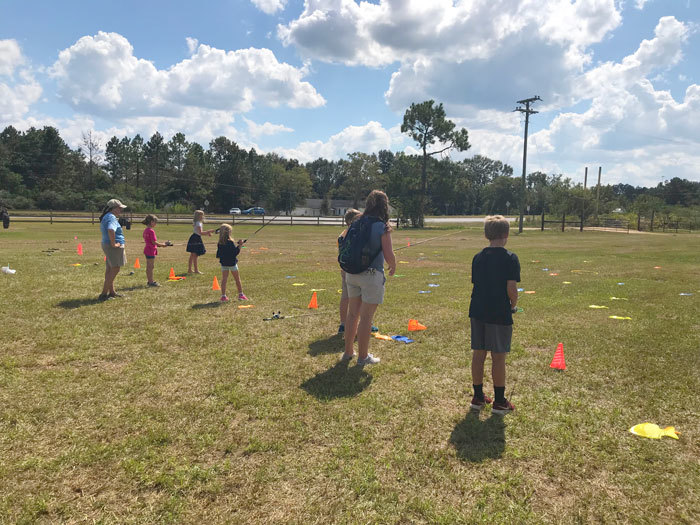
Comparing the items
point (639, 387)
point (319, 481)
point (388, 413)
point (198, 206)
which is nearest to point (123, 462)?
point (319, 481)

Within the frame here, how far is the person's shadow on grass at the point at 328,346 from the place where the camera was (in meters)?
5.91

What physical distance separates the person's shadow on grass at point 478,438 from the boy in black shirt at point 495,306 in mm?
206

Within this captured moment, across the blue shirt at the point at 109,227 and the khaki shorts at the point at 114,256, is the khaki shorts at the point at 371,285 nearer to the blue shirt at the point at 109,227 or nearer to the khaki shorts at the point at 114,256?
the blue shirt at the point at 109,227

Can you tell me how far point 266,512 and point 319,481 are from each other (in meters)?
0.46

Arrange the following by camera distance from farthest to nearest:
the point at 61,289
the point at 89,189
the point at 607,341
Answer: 1. the point at 89,189
2. the point at 61,289
3. the point at 607,341

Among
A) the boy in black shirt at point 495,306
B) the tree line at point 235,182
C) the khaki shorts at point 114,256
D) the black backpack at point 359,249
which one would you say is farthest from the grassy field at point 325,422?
the tree line at point 235,182

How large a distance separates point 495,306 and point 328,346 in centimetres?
276

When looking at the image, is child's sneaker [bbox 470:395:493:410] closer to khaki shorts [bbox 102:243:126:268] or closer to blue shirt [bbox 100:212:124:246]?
blue shirt [bbox 100:212:124:246]

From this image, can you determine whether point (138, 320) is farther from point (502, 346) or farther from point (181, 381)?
point (502, 346)

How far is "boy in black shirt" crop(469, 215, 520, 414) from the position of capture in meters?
4.06

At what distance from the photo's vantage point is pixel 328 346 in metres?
6.15

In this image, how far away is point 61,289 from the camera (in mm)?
9516

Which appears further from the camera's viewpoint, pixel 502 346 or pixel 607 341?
pixel 607 341

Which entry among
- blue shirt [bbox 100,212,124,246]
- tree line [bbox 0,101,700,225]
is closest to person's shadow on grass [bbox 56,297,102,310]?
blue shirt [bbox 100,212,124,246]
